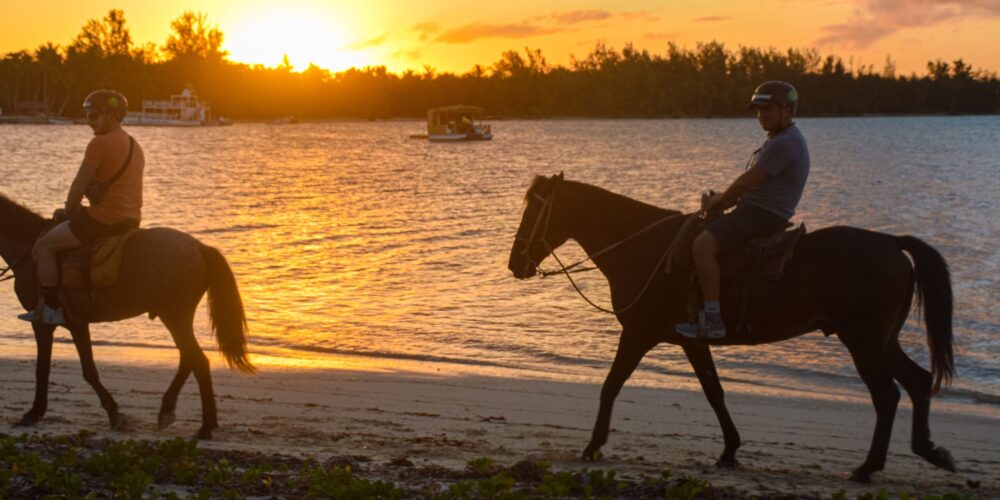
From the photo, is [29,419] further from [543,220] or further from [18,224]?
[543,220]

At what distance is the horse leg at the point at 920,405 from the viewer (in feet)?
28.3

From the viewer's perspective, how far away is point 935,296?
867cm

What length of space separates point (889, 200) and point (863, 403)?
133 ft

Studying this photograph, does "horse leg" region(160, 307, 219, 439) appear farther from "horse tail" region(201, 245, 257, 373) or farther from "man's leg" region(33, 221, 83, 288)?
"man's leg" region(33, 221, 83, 288)

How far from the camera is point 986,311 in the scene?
1917cm

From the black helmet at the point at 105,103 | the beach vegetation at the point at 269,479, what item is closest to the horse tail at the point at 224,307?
the black helmet at the point at 105,103

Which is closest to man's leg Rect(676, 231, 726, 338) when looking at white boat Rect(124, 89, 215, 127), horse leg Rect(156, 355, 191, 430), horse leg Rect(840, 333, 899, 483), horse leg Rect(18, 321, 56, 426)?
horse leg Rect(840, 333, 899, 483)

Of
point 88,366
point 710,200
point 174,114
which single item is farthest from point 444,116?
point 710,200

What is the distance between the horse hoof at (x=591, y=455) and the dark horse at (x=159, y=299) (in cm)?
326

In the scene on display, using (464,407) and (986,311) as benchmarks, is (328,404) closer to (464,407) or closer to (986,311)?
(464,407)

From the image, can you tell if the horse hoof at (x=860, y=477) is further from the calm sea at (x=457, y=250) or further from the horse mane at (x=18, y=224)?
the horse mane at (x=18, y=224)

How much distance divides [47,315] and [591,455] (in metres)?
4.99

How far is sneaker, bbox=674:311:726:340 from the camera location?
8.78 metres

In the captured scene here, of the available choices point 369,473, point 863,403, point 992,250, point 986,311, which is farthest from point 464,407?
point 992,250
